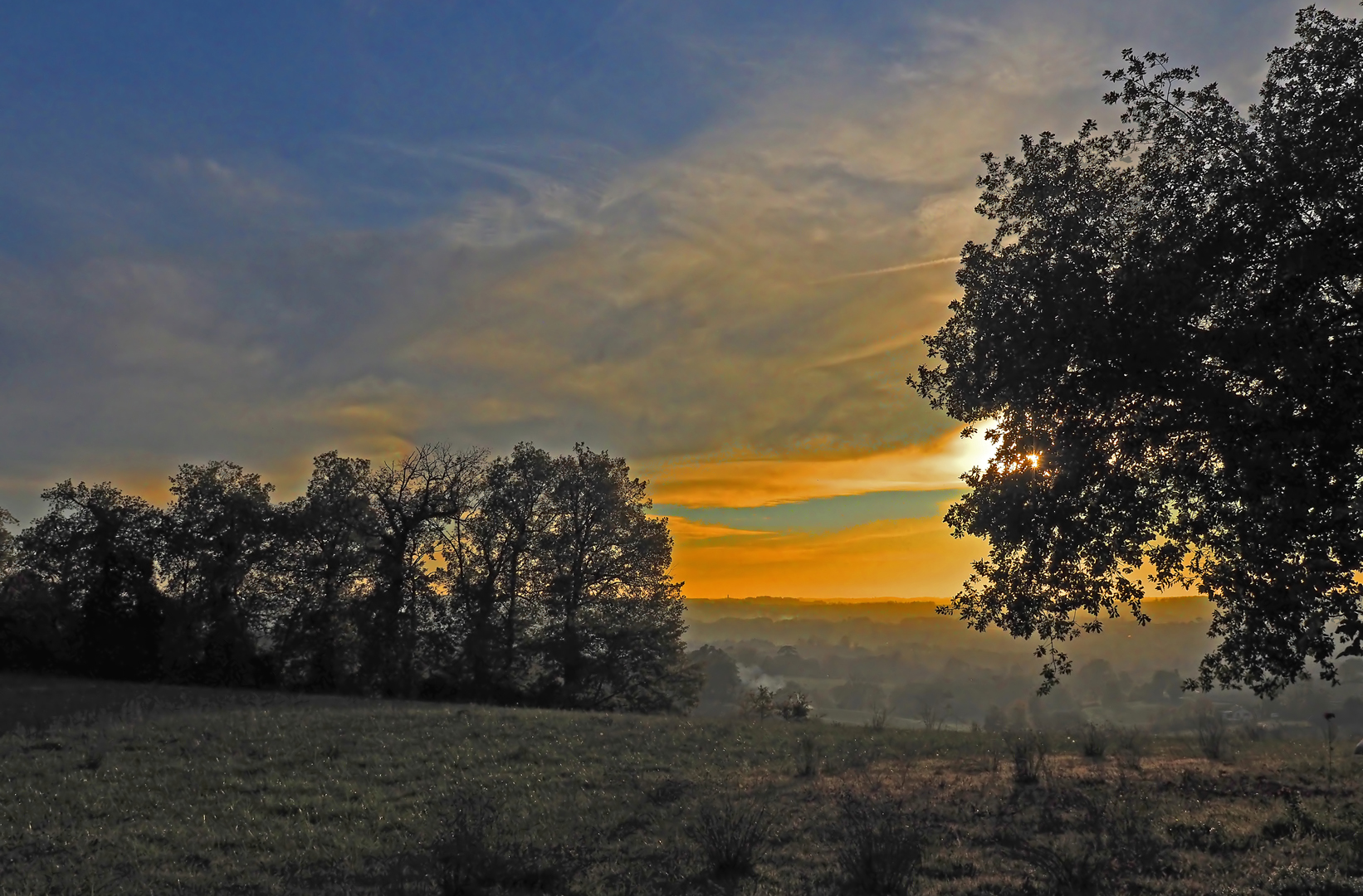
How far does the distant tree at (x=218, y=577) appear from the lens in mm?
37469

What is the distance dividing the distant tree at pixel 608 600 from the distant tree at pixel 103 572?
61.2 feet

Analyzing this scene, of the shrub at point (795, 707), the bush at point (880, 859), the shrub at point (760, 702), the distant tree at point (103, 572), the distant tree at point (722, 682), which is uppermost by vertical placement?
the distant tree at point (103, 572)

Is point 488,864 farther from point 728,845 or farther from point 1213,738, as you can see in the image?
point 1213,738

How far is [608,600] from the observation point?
142 ft

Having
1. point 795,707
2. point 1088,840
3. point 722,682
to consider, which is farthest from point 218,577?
point 722,682

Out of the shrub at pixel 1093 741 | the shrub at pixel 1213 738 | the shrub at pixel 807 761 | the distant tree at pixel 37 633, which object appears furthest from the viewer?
the distant tree at pixel 37 633

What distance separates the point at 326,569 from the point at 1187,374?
128ft

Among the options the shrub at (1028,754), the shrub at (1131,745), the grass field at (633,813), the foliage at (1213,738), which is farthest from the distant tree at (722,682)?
the grass field at (633,813)

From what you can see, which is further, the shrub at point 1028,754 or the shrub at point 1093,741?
the shrub at point 1093,741

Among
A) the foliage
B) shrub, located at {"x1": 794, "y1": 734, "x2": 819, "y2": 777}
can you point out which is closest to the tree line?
shrub, located at {"x1": 794, "y1": 734, "x2": 819, "y2": 777}

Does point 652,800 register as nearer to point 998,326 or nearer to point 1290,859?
point 1290,859

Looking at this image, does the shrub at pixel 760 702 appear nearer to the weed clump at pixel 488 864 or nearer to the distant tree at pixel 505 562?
the distant tree at pixel 505 562

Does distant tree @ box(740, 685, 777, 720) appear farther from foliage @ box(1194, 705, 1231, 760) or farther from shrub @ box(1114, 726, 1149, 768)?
foliage @ box(1194, 705, 1231, 760)

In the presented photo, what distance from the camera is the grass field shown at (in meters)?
10.3
